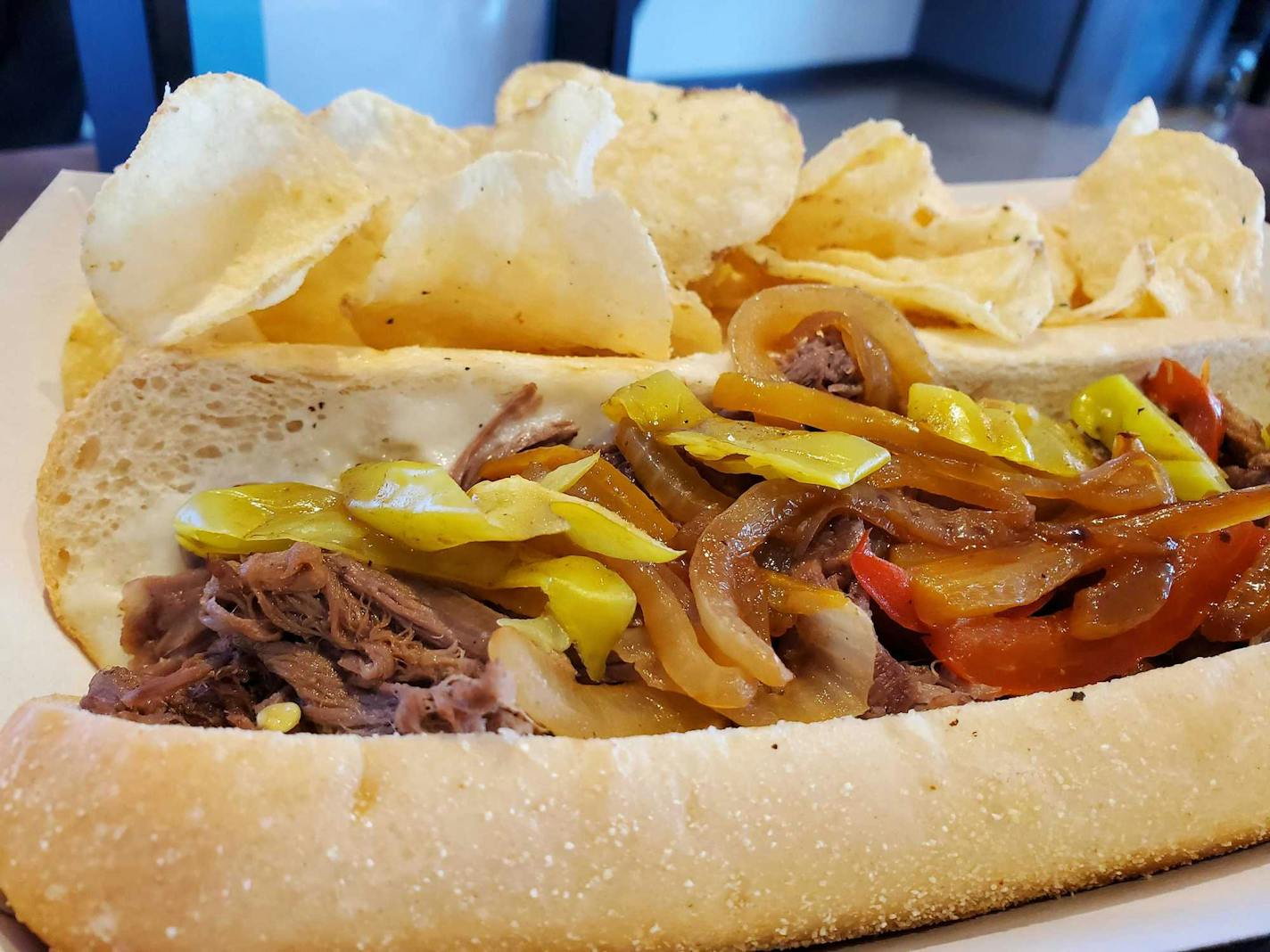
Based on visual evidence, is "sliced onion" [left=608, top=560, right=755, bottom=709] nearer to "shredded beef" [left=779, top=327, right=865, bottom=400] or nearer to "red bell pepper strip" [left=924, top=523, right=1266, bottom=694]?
"red bell pepper strip" [left=924, top=523, right=1266, bottom=694]

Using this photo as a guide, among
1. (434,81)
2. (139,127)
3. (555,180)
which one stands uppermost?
(555,180)

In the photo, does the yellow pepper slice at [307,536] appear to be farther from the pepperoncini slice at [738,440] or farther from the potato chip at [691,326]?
the potato chip at [691,326]

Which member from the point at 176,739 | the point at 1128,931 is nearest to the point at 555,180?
the point at 176,739

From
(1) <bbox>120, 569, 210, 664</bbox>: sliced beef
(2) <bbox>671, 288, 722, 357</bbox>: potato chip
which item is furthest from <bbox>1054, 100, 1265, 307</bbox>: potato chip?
(1) <bbox>120, 569, 210, 664</bbox>: sliced beef

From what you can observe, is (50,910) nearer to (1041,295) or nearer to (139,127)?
(1041,295)

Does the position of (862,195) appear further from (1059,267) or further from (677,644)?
(677,644)

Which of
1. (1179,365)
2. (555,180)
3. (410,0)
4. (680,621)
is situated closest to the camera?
(680,621)
